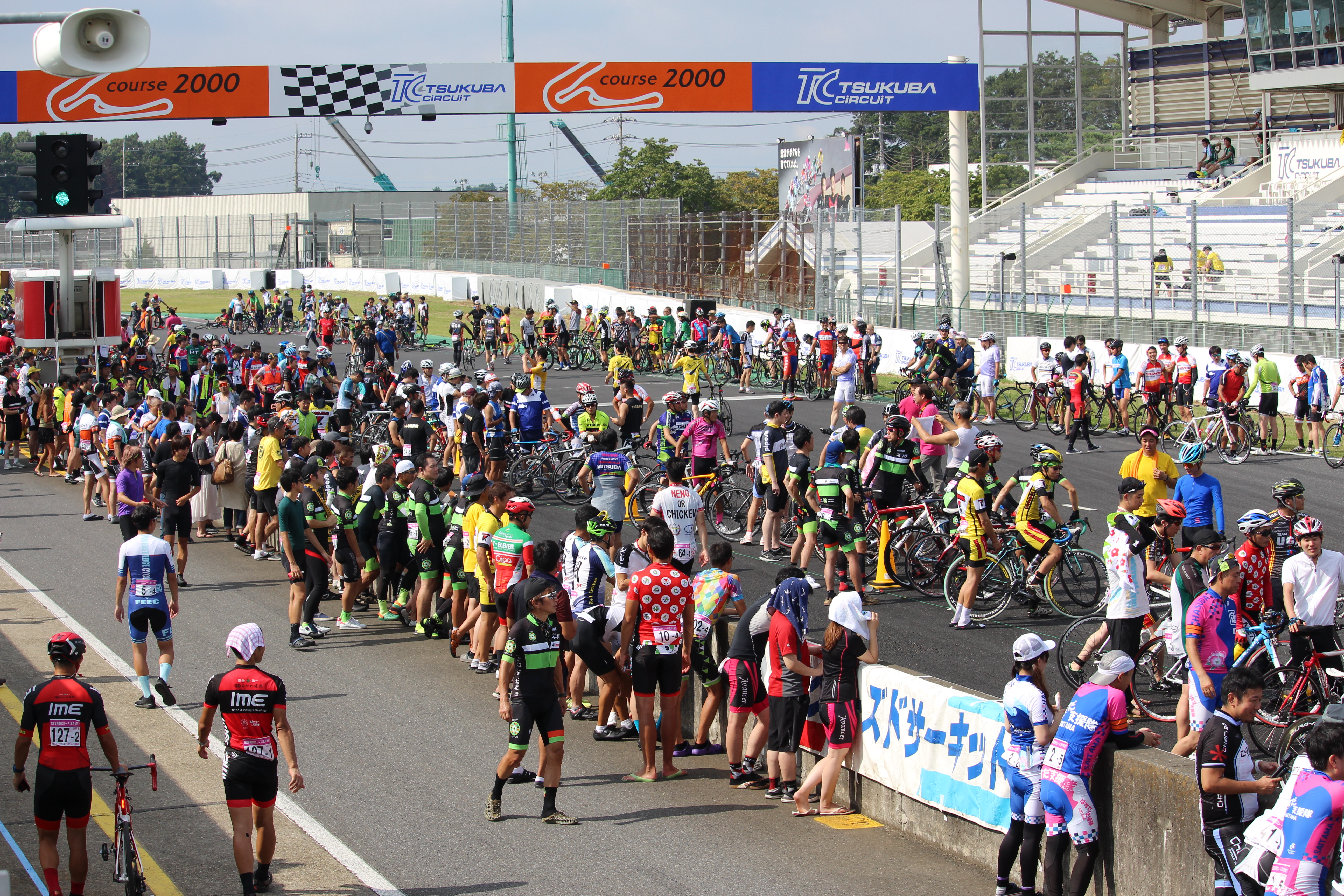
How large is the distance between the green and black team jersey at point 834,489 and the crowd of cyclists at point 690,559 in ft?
0.17

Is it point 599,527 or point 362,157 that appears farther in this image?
point 362,157

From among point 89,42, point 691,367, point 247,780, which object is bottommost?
point 247,780

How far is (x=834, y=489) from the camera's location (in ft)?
40.2

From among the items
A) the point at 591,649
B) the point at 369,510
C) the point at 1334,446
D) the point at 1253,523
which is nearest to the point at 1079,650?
the point at 1253,523

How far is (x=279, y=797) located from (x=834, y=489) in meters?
5.80

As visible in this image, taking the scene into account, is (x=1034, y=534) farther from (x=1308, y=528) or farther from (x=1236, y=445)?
(x=1236, y=445)

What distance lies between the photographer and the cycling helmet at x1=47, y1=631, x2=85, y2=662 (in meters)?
7.12

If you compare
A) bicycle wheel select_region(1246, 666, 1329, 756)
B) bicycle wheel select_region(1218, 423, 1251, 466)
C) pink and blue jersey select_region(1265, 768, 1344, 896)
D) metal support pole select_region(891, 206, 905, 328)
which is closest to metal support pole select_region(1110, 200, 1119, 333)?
metal support pole select_region(891, 206, 905, 328)

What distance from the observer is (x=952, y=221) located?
34031 millimetres

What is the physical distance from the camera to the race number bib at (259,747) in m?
6.98

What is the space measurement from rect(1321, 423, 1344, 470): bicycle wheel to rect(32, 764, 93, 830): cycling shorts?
17.7 m

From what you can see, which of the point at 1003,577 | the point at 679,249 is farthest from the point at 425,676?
the point at 679,249

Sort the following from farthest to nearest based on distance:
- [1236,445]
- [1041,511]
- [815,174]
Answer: [815,174], [1236,445], [1041,511]

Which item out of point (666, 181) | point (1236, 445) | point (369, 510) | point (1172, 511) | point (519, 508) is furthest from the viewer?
point (666, 181)
